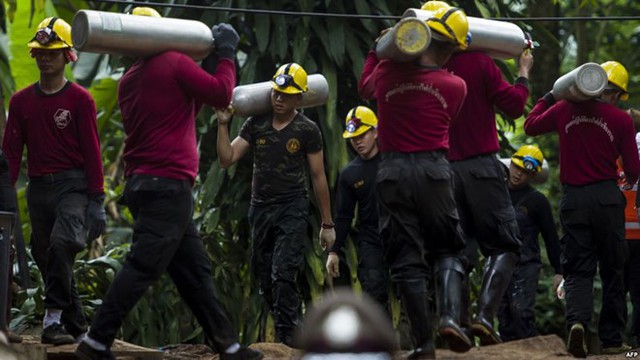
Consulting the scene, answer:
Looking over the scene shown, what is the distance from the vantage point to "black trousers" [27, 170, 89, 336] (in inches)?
306

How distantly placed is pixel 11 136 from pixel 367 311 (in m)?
6.02

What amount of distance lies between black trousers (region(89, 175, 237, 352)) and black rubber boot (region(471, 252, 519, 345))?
1.76m

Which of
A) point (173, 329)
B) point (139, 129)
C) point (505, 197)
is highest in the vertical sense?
point (139, 129)

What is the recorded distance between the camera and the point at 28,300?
33.2 ft

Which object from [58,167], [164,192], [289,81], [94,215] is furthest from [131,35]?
[289,81]

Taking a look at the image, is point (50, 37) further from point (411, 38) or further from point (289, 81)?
point (411, 38)

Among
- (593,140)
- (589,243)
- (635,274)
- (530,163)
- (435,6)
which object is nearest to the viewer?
(435,6)

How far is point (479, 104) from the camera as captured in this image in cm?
780

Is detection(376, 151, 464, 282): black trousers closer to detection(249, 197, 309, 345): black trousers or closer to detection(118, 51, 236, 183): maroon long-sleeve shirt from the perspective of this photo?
detection(118, 51, 236, 183): maroon long-sleeve shirt

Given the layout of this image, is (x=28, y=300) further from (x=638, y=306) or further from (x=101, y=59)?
(x=101, y=59)

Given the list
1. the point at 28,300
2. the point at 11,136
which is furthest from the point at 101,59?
the point at 11,136

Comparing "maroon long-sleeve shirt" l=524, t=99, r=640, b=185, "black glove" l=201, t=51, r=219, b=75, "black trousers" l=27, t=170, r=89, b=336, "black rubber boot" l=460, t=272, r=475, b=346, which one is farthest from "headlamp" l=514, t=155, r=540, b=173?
"black trousers" l=27, t=170, r=89, b=336

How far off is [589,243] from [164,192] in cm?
350

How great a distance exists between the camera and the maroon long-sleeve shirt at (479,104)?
25.5 ft
